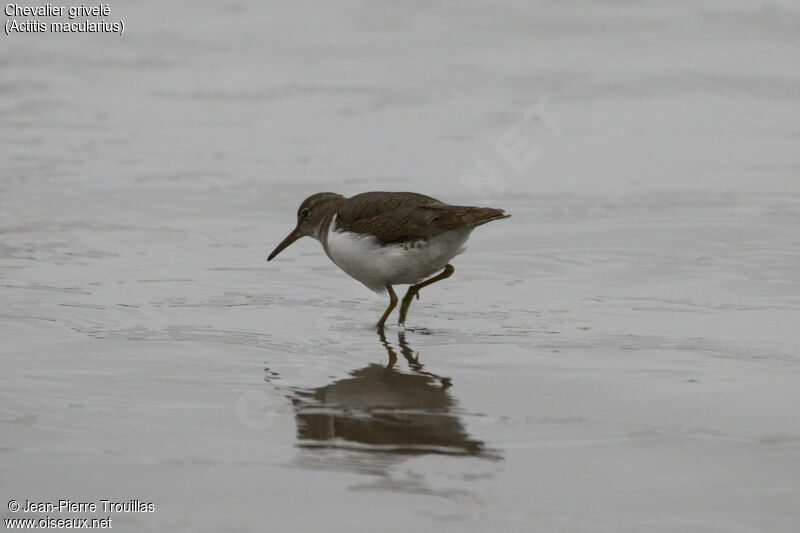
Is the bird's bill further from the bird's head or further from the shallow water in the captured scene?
the shallow water

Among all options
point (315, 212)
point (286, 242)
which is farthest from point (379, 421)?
point (286, 242)

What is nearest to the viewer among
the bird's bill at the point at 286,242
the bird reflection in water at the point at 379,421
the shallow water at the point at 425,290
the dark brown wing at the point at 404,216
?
the shallow water at the point at 425,290

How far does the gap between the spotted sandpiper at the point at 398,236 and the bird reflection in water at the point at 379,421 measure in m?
1.26

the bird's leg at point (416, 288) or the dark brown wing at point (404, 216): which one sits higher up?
the dark brown wing at point (404, 216)

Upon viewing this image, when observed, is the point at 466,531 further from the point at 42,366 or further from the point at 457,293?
the point at 457,293

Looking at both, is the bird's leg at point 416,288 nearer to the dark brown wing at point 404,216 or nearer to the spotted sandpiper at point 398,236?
the spotted sandpiper at point 398,236

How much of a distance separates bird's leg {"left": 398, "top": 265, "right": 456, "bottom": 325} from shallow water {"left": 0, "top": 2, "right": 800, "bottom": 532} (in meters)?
0.10

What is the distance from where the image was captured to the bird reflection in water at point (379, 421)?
473 cm

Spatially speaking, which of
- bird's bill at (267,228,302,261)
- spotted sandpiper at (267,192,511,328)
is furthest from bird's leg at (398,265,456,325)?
bird's bill at (267,228,302,261)

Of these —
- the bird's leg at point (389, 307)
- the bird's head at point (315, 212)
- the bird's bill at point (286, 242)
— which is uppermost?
the bird's head at point (315, 212)

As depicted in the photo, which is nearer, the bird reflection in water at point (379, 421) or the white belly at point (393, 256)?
the bird reflection in water at point (379, 421)

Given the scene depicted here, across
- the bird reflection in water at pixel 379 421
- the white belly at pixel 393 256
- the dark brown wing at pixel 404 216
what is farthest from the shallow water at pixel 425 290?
the dark brown wing at pixel 404 216

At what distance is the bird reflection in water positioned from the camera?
4.73 metres

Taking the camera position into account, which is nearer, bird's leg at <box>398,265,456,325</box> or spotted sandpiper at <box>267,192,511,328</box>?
spotted sandpiper at <box>267,192,511,328</box>
